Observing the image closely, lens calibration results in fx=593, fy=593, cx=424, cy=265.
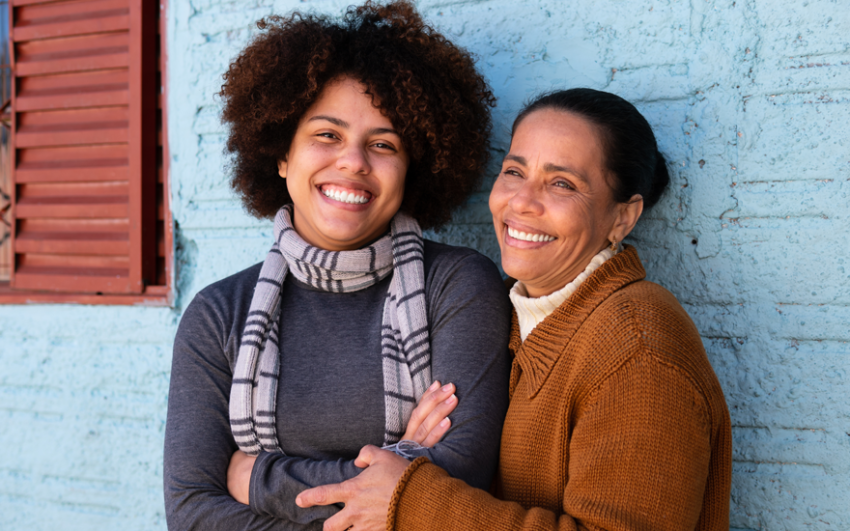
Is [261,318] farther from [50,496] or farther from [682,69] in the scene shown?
[50,496]

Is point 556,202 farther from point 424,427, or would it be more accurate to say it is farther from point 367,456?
point 367,456

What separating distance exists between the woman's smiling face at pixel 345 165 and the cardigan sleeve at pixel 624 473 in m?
0.83

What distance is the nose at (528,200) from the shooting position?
1593 millimetres

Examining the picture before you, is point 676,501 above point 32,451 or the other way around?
above

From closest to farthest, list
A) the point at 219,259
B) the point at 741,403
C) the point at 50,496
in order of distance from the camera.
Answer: the point at 741,403 → the point at 219,259 → the point at 50,496

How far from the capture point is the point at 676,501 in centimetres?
121

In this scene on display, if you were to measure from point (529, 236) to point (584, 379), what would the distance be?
0.43 metres

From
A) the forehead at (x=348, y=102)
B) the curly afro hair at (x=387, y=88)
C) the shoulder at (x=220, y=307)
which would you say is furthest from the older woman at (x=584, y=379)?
the shoulder at (x=220, y=307)

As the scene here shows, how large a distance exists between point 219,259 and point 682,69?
1906 mm

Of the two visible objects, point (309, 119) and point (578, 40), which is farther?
point (578, 40)

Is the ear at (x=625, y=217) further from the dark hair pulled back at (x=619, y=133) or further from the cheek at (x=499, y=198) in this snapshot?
the cheek at (x=499, y=198)

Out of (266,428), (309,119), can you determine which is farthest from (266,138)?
(266,428)

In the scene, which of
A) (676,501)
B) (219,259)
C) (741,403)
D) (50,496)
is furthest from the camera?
(50,496)

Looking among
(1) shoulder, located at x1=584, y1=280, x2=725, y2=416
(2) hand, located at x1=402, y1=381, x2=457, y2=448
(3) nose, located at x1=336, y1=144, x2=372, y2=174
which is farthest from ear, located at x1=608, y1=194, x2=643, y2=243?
(3) nose, located at x1=336, y1=144, x2=372, y2=174
